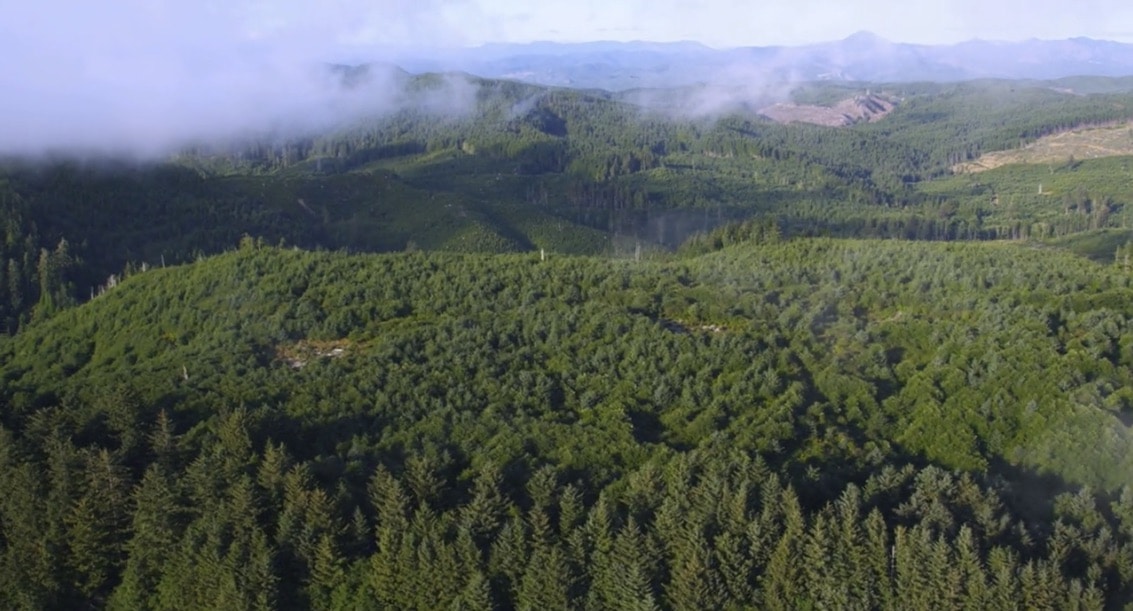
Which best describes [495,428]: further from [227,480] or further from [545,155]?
[545,155]

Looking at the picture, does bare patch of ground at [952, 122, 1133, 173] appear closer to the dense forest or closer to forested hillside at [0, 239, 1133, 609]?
the dense forest

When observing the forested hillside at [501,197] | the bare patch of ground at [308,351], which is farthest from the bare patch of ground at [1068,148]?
the bare patch of ground at [308,351]

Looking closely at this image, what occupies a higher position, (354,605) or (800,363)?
(800,363)

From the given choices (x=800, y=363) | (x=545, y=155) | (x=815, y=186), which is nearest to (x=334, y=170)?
(x=545, y=155)

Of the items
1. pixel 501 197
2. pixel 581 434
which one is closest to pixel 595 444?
pixel 581 434

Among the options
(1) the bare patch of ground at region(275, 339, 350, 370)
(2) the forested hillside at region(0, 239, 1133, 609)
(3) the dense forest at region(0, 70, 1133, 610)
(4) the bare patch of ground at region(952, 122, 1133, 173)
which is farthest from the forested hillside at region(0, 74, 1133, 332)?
(1) the bare patch of ground at region(275, 339, 350, 370)

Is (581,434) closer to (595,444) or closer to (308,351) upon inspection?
(595,444)
